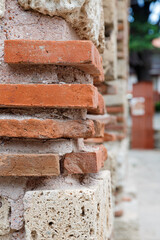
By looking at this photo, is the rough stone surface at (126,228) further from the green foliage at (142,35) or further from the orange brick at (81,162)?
the green foliage at (142,35)

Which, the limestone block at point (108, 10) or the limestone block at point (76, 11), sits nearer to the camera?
the limestone block at point (76, 11)

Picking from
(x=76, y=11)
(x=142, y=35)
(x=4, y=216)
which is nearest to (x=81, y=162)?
(x=4, y=216)

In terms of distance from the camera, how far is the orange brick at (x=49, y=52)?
3.18ft

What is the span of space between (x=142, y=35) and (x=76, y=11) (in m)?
15.9

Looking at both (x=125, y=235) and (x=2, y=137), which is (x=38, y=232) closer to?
(x=2, y=137)

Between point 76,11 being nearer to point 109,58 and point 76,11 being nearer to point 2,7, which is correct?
point 2,7

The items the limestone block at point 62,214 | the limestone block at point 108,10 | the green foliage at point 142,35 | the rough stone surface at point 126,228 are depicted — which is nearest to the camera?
the limestone block at point 62,214

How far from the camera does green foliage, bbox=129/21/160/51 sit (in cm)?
1534

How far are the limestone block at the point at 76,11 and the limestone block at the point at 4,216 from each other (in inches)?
25.3

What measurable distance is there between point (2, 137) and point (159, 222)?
10.6 ft

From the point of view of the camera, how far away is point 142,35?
52.5ft

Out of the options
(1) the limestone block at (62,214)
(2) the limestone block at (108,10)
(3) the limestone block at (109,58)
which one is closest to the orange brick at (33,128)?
(1) the limestone block at (62,214)

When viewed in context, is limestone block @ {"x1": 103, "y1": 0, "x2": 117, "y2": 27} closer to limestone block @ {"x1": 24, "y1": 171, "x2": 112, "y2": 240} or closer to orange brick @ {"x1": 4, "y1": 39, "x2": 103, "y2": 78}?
orange brick @ {"x1": 4, "y1": 39, "x2": 103, "y2": 78}

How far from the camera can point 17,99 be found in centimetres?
97
